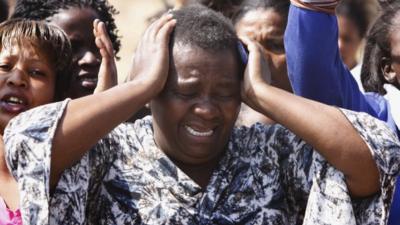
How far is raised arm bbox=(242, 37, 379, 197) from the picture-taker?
147 inches

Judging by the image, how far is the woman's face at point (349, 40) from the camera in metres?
7.88

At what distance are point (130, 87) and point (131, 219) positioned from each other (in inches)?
17.6

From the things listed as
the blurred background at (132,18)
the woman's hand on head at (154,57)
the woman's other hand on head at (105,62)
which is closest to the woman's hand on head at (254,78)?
the woman's hand on head at (154,57)

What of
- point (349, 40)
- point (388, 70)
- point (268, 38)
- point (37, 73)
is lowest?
point (349, 40)

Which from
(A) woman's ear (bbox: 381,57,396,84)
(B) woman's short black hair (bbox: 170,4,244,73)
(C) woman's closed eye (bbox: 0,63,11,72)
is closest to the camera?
(B) woman's short black hair (bbox: 170,4,244,73)

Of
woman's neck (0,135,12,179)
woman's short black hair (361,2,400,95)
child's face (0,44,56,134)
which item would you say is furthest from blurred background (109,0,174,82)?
woman's neck (0,135,12,179)

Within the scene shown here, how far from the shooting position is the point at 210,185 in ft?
12.7

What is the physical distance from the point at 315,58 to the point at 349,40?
4.28m

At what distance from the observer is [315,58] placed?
13.2ft

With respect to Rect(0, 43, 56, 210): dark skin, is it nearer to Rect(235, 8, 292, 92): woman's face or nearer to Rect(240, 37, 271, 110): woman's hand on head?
Rect(240, 37, 271, 110): woman's hand on head

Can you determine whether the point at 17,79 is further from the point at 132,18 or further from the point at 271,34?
the point at 132,18

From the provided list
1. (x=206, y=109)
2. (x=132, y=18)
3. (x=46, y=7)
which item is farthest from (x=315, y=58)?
(x=132, y=18)

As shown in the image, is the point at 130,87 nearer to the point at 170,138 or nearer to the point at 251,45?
the point at 170,138

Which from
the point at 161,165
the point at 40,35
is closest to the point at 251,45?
the point at 161,165
